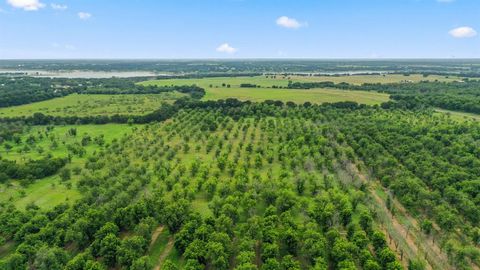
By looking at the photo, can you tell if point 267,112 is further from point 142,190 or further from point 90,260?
point 90,260

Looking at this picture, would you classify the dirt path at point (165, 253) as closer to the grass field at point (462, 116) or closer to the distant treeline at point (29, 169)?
the distant treeline at point (29, 169)

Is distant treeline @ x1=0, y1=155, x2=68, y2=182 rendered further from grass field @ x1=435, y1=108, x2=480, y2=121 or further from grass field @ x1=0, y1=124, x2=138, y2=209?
grass field @ x1=435, y1=108, x2=480, y2=121

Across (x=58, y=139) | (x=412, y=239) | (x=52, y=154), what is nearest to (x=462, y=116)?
(x=412, y=239)

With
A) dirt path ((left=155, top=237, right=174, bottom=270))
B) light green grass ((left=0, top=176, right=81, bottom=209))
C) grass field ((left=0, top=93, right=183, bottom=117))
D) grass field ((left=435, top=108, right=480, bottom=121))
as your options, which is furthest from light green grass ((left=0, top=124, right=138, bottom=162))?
grass field ((left=435, top=108, right=480, bottom=121))

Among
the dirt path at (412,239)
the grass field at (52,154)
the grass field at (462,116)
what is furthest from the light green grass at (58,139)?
the grass field at (462,116)

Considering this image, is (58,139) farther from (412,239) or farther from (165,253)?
(412,239)
